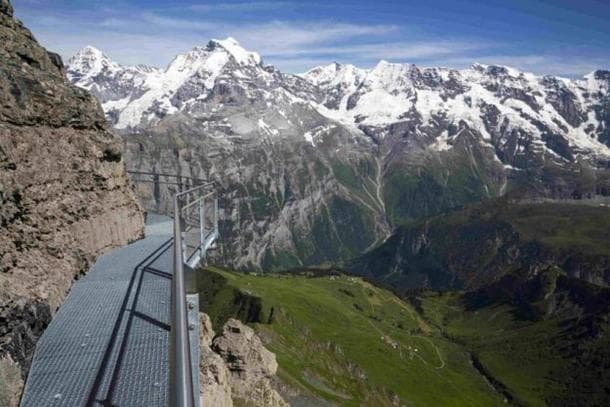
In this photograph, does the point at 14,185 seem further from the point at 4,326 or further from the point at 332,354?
the point at 332,354

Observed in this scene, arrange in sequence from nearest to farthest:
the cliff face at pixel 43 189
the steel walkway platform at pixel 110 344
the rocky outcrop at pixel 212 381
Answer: the steel walkway platform at pixel 110 344, the cliff face at pixel 43 189, the rocky outcrop at pixel 212 381

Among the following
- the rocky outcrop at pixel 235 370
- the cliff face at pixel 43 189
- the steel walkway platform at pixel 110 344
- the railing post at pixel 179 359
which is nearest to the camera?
the railing post at pixel 179 359

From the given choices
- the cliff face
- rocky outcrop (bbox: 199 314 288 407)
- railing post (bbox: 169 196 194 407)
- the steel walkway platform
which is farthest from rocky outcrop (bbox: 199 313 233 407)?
railing post (bbox: 169 196 194 407)

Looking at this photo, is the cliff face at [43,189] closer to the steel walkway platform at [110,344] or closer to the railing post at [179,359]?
the steel walkway platform at [110,344]

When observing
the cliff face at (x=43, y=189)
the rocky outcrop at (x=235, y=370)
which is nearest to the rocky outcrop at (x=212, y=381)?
the rocky outcrop at (x=235, y=370)

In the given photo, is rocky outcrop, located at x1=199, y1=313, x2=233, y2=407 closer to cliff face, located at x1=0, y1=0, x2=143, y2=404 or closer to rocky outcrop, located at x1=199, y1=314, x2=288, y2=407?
rocky outcrop, located at x1=199, y1=314, x2=288, y2=407

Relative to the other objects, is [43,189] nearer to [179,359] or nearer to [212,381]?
[212,381]

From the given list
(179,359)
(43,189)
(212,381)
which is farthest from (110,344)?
(212,381)

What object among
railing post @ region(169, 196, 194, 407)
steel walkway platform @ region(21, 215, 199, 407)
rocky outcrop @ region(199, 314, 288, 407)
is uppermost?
railing post @ region(169, 196, 194, 407)
